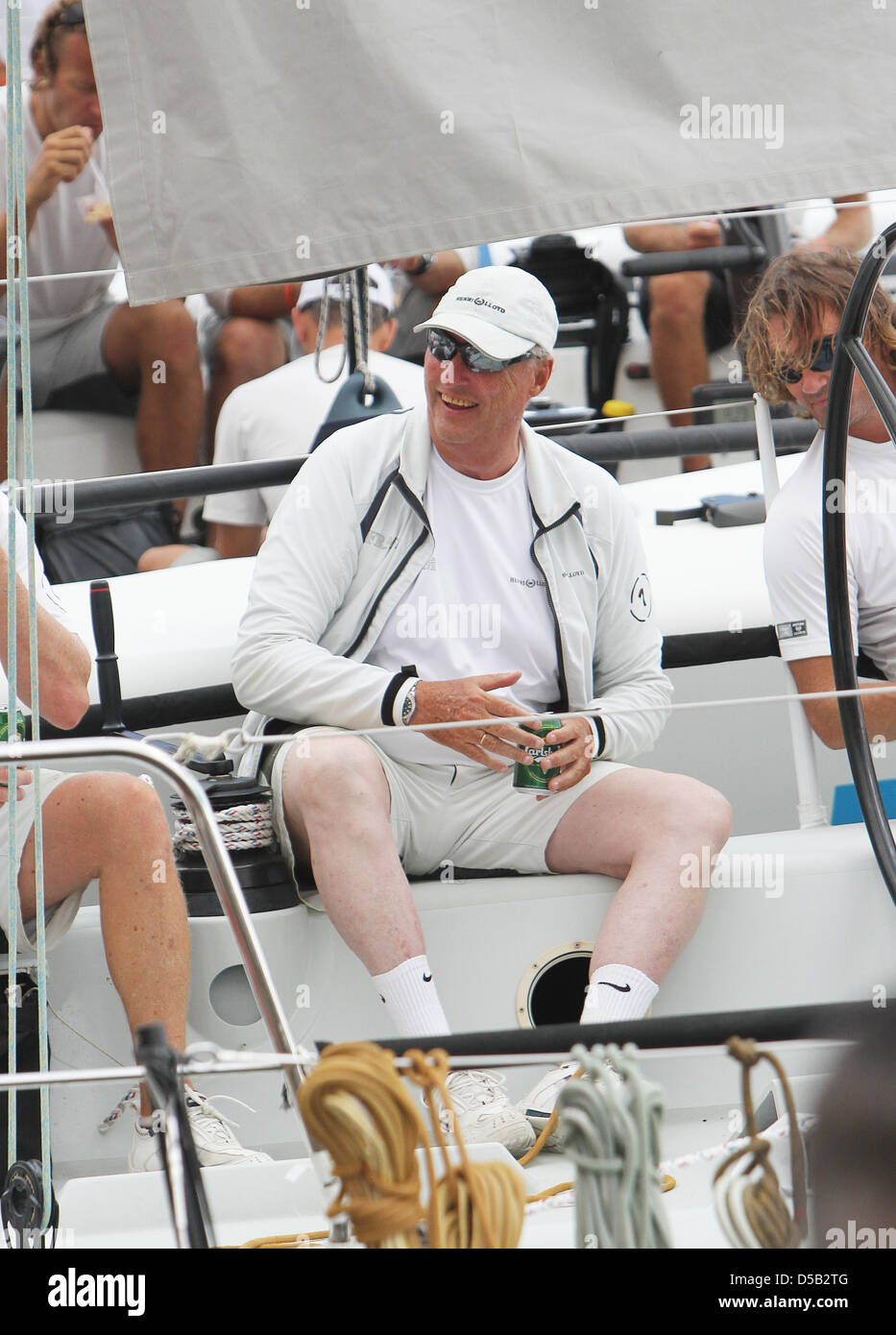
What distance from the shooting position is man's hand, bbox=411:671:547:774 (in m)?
1.72

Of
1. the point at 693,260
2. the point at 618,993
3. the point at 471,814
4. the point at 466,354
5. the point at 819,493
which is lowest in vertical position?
the point at 618,993

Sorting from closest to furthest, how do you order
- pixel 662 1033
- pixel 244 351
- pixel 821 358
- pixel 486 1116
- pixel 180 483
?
pixel 662 1033 → pixel 486 1116 → pixel 821 358 → pixel 180 483 → pixel 244 351

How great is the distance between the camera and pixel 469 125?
58.5 inches

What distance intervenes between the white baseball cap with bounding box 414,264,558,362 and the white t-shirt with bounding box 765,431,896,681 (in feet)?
1.23

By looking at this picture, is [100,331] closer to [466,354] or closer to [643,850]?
[466,354]

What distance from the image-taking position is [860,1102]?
793mm

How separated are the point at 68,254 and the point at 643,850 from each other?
1.62 metres

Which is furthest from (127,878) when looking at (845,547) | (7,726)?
(845,547)

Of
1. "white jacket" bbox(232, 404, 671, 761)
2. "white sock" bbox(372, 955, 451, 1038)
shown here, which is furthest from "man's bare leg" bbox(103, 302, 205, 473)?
"white sock" bbox(372, 955, 451, 1038)

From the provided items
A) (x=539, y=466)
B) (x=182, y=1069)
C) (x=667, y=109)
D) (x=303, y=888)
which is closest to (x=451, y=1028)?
(x=303, y=888)

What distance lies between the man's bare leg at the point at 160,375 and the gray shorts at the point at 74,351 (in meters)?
0.02

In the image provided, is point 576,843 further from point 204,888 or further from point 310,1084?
point 310,1084
